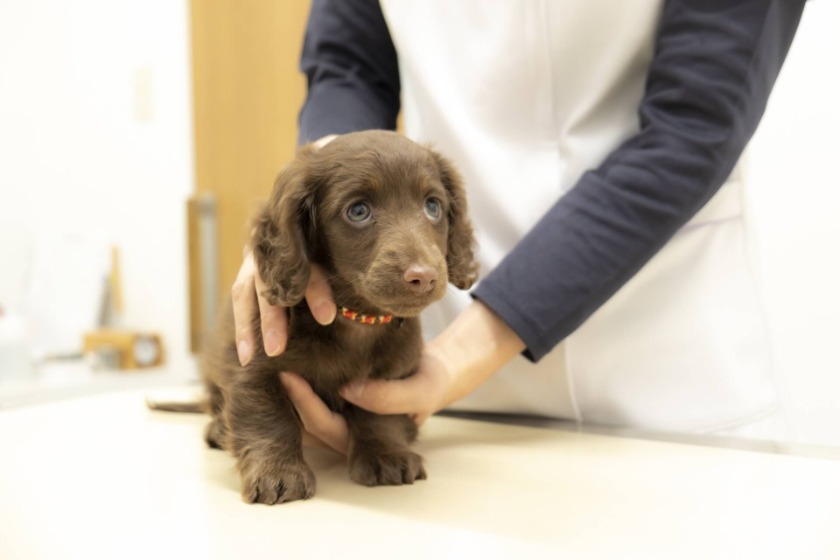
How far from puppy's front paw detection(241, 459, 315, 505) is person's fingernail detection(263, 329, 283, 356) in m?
0.14

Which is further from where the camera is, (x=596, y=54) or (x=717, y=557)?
(x=596, y=54)

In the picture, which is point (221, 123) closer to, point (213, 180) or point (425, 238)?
point (213, 180)

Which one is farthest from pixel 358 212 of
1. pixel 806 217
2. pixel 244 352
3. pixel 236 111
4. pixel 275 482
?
pixel 236 111

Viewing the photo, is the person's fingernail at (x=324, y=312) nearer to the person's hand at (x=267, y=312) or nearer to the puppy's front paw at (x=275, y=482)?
the person's hand at (x=267, y=312)

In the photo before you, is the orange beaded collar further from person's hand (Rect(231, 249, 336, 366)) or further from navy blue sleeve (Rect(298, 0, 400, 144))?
navy blue sleeve (Rect(298, 0, 400, 144))

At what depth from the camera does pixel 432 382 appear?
1162mm

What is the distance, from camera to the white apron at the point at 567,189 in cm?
138

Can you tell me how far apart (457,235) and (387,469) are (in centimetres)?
38

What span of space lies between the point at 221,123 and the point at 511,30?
2380mm

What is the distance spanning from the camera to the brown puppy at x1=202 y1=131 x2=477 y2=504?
96cm

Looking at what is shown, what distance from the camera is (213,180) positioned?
3609 millimetres

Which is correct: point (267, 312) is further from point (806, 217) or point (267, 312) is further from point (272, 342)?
point (806, 217)

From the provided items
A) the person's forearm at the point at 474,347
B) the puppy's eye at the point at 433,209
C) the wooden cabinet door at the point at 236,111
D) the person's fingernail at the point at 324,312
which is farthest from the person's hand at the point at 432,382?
the wooden cabinet door at the point at 236,111

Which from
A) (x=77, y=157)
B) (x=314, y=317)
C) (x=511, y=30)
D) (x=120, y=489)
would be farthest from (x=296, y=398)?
(x=77, y=157)
